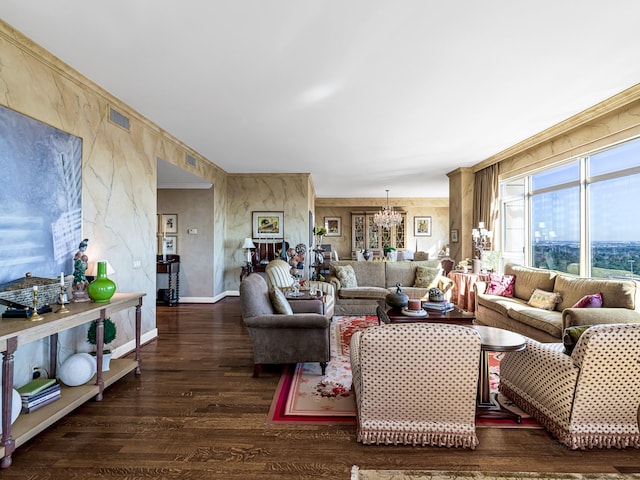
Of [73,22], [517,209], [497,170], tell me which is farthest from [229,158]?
[517,209]

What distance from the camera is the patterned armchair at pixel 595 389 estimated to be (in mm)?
2045

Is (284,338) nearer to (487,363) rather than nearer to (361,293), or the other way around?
(487,363)

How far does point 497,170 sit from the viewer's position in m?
6.63

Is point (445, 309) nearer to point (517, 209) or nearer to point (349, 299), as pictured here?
point (349, 299)

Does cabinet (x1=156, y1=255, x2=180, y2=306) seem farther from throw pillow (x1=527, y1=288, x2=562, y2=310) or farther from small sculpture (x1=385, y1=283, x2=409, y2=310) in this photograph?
throw pillow (x1=527, y1=288, x2=562, y2=310)

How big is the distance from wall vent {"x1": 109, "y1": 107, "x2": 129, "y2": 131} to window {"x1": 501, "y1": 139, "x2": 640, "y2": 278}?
6.00 m

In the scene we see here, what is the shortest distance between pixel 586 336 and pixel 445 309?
173 centimetres

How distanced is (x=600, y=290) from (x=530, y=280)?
3.82 ft

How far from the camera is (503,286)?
212 inches

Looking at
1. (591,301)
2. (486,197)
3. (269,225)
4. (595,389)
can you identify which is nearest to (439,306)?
(591,301)

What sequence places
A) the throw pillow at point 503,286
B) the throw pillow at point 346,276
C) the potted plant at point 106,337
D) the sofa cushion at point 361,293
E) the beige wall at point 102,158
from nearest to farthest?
the beige wall at point 102,158
the potted plant at point 106,337
the throw pillow at point 503,286
the sofa cushion at point 361,293
the throw pillow at point 346,276

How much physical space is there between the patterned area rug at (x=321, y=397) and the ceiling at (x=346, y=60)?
289 centimetres

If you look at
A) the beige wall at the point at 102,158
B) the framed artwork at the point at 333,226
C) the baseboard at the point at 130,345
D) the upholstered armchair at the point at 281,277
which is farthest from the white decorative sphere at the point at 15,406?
the framed artwork at the point at 333,226

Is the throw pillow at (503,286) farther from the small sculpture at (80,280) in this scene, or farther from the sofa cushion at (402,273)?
the small sculpture at (80,280)
